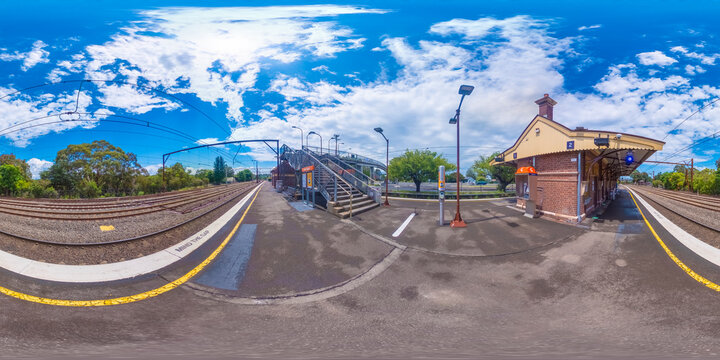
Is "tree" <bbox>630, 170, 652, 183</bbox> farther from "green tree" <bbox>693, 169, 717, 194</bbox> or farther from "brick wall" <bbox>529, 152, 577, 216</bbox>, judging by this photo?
"brick wall" <bbox>529, 152, 577, 216</bbox>

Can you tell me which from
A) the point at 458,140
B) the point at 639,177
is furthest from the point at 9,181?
the point at 639,177

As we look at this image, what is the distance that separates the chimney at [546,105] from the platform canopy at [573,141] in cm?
86

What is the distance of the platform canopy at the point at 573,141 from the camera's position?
9492 millimetres

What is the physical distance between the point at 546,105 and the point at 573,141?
315cm

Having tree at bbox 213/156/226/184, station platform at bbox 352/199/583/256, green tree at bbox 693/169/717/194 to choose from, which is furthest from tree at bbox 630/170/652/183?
tree at bbox 213/156/226/184

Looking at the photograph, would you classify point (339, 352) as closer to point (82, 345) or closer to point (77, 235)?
point (82, 345)

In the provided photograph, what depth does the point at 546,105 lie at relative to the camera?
490 inches

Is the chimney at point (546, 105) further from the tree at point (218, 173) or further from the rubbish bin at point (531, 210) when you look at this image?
the tree at point (218, 173)

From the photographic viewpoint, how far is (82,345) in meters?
2.96

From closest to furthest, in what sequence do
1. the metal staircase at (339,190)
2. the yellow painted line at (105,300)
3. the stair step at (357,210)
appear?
1. the yellow painted line at (105,300)
2. the stair step at (357,210)
3. the metal staircase at (339,190)

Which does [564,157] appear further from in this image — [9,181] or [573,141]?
[9,181]

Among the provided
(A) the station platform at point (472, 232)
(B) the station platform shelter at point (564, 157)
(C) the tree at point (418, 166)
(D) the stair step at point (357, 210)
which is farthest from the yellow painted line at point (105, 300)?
(C) the tree at point (418, 166)

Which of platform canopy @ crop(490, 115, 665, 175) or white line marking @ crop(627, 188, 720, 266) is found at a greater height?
platform canopy @ crop(490, 115, 665, 175)

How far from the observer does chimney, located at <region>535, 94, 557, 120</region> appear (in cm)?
1238
